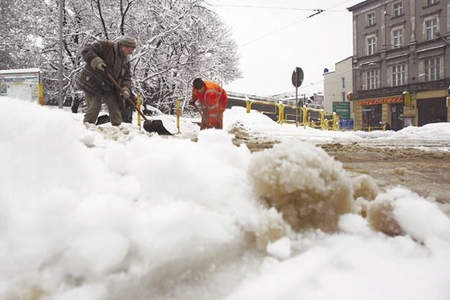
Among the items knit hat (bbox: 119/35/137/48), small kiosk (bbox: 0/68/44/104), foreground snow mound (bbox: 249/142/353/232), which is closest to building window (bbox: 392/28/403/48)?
small kiosk (bbox: 0/68/44/104)

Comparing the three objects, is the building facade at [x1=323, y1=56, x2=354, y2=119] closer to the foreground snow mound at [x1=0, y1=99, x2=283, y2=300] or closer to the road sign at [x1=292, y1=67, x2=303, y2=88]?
the road sign at [x1=292, y1=67, x2=303, y2=88]

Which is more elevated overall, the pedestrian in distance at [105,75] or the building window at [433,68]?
the building window at [433,68]

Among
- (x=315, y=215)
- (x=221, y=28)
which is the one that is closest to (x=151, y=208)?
(x=315, y=215)

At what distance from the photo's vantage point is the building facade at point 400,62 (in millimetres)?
27406

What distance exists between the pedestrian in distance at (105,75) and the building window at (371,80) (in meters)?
31.4

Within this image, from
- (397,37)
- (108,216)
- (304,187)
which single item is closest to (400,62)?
(397,37)

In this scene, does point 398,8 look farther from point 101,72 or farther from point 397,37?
point 101,72

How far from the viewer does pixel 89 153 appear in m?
1.37

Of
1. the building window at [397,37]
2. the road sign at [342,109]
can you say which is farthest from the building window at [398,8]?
the road sign at [342,109]

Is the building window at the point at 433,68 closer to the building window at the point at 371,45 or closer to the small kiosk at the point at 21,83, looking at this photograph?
the building window at the point at 371,45

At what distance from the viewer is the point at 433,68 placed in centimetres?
2812

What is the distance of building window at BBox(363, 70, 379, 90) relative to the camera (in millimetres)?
32250

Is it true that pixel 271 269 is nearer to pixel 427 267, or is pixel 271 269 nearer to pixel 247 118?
pixel 427 267

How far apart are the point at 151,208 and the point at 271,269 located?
1.38ft
